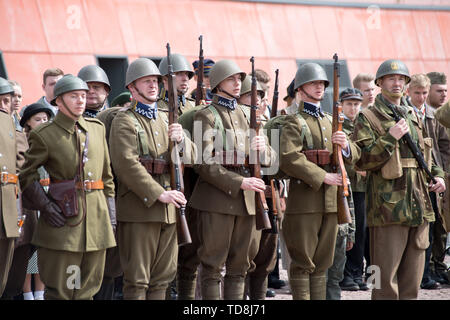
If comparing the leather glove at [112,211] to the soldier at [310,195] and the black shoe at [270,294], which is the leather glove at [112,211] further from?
the black shoe at [270,294]

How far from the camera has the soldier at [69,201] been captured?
6.27 meters

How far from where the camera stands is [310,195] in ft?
24.1

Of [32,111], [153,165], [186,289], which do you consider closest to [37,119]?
[32,111]

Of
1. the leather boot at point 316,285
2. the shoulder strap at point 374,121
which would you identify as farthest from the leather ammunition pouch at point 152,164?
the shoulder strap at point 374,121

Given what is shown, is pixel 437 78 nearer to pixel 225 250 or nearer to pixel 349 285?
pixel 349 285

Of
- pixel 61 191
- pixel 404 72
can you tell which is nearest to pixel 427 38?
pixel 404 72

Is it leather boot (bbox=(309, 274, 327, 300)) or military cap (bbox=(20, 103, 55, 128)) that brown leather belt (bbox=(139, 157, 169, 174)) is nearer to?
military cap (bbox=(20, 103, 55, 128))

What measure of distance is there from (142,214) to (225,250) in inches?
33.8

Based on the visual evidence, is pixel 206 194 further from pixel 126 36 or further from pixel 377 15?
pixel 377 15

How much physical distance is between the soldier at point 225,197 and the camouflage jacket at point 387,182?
3.26ft

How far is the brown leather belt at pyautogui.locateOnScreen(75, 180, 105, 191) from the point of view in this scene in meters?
6.37

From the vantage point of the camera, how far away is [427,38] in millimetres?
20094

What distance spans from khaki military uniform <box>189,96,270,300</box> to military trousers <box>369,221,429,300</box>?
1.23 metres
